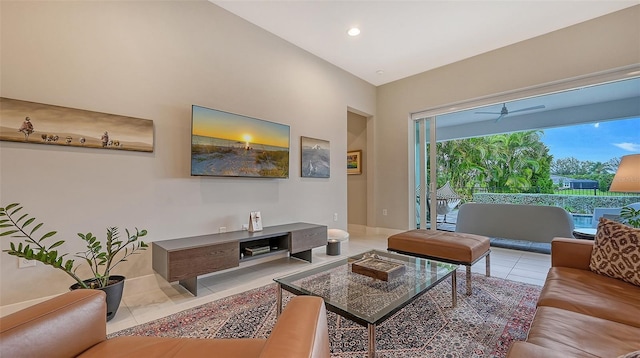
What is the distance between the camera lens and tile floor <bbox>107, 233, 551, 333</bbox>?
2.05 meters

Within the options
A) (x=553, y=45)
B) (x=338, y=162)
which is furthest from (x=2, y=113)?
(x=553, y=45)

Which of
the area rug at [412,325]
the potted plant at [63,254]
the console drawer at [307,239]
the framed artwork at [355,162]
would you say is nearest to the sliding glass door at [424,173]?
the framed artwork at [355,162]

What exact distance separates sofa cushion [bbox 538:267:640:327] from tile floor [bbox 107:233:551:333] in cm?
124

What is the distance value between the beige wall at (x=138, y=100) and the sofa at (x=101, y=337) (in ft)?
5.14

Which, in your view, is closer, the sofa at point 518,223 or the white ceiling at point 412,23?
the white ceiling at point 412,23

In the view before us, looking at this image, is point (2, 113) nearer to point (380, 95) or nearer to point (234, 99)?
point (234, 99)

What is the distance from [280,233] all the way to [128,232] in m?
1.42

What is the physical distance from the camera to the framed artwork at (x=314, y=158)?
3.86 metres

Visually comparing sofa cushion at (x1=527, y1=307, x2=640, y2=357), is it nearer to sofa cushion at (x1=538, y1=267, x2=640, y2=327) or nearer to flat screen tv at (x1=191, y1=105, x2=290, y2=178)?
sofa cushion at (x1=538, y1=267, x2=640, y2=327)

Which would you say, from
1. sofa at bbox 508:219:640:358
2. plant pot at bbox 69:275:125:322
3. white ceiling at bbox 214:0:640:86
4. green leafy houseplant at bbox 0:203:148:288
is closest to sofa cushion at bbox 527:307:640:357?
sofa at bbox 508:219:640:358

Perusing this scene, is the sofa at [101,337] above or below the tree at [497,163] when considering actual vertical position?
below

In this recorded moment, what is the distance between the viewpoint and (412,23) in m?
3.26

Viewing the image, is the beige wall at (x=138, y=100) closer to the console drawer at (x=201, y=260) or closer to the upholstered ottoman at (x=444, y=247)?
the console drawer at (x=201, y=260)

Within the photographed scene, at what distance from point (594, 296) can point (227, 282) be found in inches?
108
